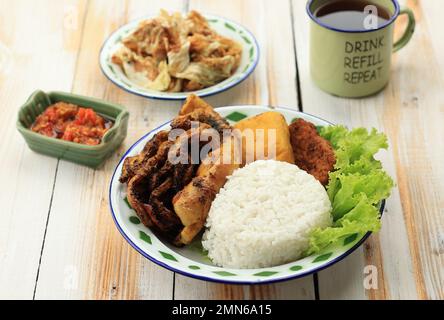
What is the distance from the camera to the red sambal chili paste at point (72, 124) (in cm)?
271

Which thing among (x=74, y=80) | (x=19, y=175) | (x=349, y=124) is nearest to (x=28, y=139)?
(x=19, y=175)

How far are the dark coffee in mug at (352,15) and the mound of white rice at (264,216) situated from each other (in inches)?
35.8

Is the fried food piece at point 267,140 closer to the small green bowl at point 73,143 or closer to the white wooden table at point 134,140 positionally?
the white wooden table at point 134,140

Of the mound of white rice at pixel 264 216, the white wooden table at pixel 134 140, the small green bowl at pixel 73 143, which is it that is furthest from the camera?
the small green bowl at pixel 73 143

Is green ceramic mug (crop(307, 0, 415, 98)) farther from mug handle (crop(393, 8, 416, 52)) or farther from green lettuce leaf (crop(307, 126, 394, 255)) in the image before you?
green lettuce leaf (crop(307, 126, 394, 255))

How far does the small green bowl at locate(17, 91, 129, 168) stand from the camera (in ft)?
8.72

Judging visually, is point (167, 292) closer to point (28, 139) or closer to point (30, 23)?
point (28, 139)

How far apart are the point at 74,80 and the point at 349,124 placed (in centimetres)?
129

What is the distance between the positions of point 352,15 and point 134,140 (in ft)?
3.50

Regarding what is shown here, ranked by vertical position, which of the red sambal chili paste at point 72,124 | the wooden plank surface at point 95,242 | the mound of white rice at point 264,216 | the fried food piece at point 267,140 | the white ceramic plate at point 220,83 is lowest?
the wooden plank surface at point 95,242

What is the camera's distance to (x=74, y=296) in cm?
221

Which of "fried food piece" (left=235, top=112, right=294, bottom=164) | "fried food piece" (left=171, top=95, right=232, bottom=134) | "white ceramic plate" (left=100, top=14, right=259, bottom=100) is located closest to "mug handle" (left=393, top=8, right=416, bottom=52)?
"white ceramic plate" (left=100, top=14, right=259, bottom=100)

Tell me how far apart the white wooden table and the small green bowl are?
0.16 feet

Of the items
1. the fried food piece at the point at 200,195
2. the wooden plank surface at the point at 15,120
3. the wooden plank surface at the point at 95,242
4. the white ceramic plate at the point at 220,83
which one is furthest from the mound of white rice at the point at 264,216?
the white ceramic plate at the point at 220,83
